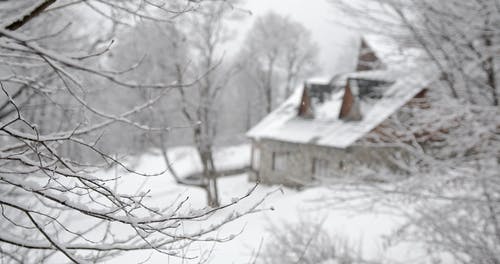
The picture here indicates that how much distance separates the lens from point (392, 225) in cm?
835

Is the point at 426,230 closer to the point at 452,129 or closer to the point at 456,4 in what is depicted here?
the point at 452,129

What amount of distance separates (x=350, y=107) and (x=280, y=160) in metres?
4.21

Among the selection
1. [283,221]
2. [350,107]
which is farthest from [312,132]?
[283,221]

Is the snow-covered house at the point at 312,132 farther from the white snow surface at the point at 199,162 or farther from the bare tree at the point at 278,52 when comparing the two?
the bare tree at the point at 278,52

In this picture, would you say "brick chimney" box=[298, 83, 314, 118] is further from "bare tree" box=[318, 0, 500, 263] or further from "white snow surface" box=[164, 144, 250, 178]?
"bare tree" box=[318, 0, 500, 263]

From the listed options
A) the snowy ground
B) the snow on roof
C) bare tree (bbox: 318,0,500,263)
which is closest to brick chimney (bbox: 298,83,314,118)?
the snow on roof

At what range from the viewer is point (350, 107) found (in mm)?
16188

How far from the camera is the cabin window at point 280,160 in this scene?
60.9ft

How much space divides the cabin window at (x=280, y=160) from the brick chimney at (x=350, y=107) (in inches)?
128

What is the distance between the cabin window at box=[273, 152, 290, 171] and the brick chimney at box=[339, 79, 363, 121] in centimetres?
325

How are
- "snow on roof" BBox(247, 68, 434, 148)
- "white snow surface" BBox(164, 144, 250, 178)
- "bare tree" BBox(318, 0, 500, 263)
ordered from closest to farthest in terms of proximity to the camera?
"bare tree" BBox(318, 0, 500, 263), "snow on roof" BBox(247, 68, 434, 148), "white snow surface" BBox(164, 144, 250, 178)

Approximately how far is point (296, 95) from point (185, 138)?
7054 millimetres

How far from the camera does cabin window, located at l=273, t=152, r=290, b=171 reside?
18.6 m

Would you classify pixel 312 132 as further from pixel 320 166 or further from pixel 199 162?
pixel 199 162
